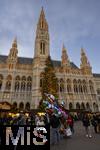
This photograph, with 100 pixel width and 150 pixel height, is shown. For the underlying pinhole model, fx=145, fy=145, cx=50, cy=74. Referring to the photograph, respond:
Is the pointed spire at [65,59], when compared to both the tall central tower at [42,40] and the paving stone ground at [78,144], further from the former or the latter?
the paving stone ground at [78,144]

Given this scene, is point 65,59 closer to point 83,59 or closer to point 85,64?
point 85,64

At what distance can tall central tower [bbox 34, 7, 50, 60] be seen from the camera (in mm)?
57019

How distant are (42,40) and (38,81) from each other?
786 inches

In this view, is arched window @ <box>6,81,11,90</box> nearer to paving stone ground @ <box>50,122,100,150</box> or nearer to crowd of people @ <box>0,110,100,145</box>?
crowd of people @ <box>0,110,100,145</box>

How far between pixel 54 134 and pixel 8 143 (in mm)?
5645

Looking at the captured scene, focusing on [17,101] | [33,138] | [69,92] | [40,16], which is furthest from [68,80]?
[33,138]

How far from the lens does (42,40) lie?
199 feet

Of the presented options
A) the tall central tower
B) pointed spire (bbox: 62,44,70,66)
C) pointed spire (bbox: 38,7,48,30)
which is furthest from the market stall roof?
pointed spire (bbox: 38,7,48,30)

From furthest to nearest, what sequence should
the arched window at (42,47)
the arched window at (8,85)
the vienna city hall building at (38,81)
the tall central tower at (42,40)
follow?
1. the arched window at (42,47)
2. the tall central tower at (42,40)
3. the arched window at (8,85)
4. the vienna city hall building at (38,81)

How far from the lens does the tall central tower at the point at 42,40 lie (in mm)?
57019

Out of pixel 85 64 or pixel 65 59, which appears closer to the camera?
pixel 65 59

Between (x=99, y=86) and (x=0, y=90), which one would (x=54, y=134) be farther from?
(x=99, y=86)

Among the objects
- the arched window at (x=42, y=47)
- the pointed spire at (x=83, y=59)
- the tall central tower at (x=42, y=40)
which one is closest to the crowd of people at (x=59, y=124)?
the tall central tower at (x=42, y=40)

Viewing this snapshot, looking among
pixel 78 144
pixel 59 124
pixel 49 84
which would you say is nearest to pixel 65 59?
pixel 49 84
